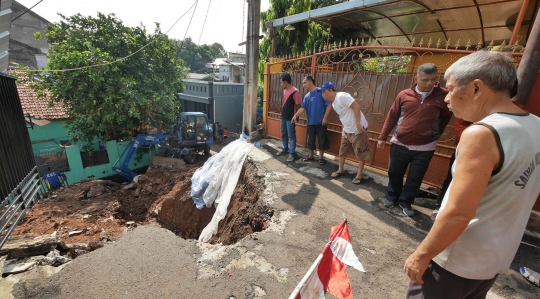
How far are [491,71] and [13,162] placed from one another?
400cm

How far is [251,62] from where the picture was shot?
585cm

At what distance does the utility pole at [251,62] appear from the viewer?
5578 millimetres

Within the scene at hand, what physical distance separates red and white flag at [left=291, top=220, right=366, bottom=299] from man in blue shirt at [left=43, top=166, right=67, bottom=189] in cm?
1181

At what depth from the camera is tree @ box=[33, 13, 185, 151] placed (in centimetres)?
942

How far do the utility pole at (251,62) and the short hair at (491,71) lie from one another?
16.8 feet

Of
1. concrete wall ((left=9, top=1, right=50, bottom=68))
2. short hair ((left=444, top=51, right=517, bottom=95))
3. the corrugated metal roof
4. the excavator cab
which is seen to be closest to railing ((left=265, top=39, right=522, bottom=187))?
the corrugated metal roof

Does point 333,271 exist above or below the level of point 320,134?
below

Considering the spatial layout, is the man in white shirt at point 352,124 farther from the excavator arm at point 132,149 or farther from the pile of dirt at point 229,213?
the excavator arm at point 132,149

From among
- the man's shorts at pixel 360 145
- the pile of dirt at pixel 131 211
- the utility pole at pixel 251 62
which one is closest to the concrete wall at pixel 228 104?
the pile of dirt at pixel 131 211

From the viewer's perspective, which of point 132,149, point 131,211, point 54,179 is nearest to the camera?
point 131,211

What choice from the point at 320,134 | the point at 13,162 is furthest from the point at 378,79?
the point at 13,162

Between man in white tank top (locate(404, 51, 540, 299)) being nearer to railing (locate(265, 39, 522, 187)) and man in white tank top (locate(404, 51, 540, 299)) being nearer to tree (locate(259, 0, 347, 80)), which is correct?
railing (locate(265, 39, 522, 187))

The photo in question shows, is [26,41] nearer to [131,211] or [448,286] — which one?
[131,211]

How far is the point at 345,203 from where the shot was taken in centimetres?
351
